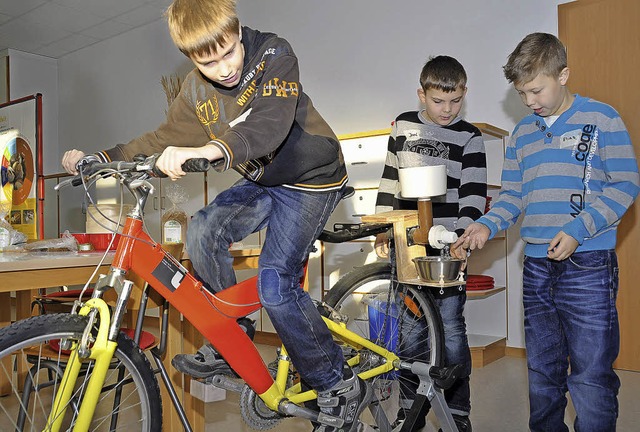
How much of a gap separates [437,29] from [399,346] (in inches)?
96.2

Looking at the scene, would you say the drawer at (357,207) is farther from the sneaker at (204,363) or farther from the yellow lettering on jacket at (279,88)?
the yellow lettering on jacket at (279,88)

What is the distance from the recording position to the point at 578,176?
4.78 ft

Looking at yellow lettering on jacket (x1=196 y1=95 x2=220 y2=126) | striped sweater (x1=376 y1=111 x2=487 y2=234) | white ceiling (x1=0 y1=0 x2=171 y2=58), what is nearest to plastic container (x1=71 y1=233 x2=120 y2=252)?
yellow lettering on jacket (x1=196 y1=95 x2=220 y2=126)

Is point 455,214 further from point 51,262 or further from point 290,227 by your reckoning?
point 51,262

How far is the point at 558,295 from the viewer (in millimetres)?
1469

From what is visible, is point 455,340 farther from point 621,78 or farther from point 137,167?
point 621,78

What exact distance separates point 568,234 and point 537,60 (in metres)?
0.44

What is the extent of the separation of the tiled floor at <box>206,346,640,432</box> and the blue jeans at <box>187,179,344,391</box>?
789mm

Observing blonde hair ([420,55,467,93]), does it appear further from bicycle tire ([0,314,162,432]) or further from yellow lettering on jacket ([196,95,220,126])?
bicycle tire ([0,314,162,432])

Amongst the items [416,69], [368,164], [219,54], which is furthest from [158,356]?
[416,69]

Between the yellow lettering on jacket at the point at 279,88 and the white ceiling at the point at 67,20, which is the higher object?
the white ceiling at the point at 67,20

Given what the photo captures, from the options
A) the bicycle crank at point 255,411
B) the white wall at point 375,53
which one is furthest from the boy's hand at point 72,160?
the white wall at point 375,53

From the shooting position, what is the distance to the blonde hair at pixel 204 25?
45.8 inches

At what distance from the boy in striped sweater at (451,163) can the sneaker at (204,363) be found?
2.02 ft
